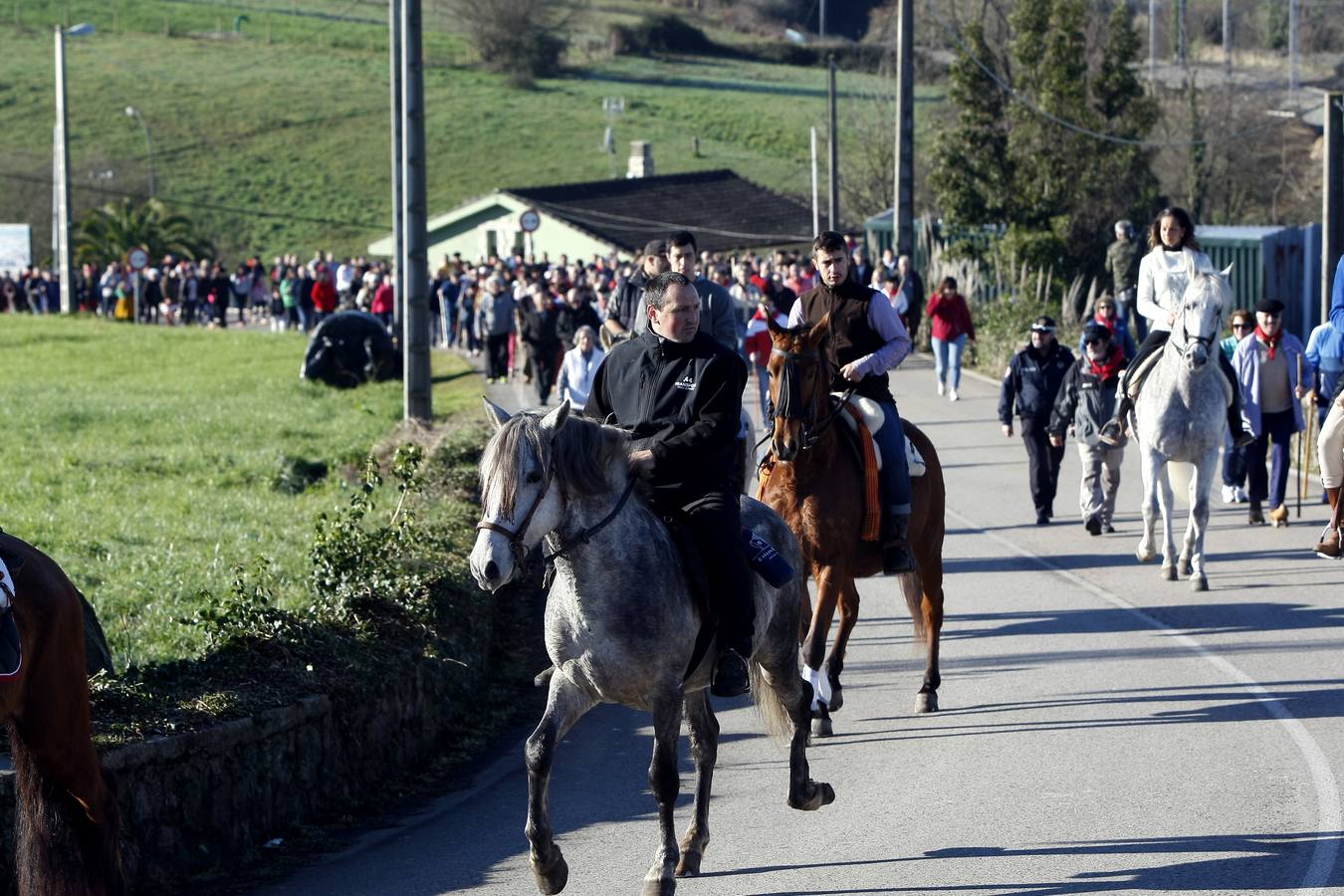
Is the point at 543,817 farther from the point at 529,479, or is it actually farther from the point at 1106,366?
the point at 1106,366

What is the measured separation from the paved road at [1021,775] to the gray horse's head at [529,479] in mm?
1974

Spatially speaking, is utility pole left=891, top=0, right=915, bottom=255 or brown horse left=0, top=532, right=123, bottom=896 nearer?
Answer: brown horse left=0, top=532, right=123, bottom=896

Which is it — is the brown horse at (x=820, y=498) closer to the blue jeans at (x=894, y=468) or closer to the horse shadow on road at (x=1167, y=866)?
the blue jeans at (x=894, y=468)

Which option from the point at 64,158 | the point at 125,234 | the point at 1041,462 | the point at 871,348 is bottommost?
the point at 1041,462

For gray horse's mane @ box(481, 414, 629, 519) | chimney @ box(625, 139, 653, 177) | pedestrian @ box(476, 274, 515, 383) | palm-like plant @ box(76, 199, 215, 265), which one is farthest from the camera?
chimney @ box(625, 139, 653, 177)

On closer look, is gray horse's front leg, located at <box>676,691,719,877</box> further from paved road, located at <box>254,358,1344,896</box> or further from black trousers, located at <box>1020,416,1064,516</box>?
black trousers, located at <box>1020,416,1064,516</box>

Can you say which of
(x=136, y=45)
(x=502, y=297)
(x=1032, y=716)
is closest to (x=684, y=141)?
(x=136, y=45)

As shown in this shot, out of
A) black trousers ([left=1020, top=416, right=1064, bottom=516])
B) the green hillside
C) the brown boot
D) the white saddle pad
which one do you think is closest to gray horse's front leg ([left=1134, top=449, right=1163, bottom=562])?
the brown boot

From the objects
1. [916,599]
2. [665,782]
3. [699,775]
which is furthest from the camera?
[916,599]

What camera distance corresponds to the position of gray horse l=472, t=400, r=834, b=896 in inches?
270

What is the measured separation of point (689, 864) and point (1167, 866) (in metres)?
2.13

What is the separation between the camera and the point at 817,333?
1016cm

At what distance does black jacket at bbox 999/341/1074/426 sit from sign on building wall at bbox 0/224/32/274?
61318 millimetres

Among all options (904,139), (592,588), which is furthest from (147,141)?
(592,588)
